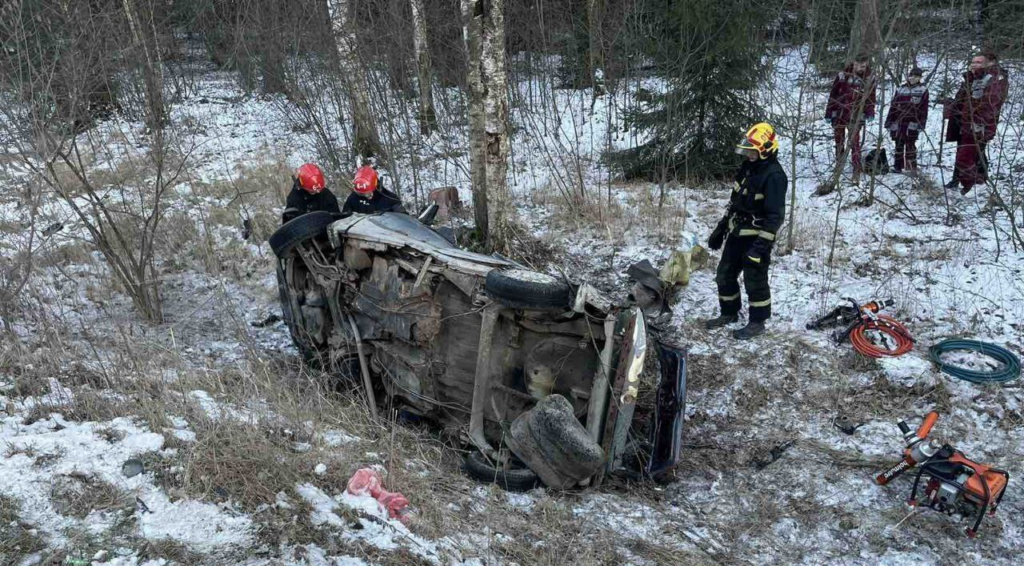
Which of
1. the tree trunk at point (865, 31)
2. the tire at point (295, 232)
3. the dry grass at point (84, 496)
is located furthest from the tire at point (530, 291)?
the tree trunk at point (865, 31)

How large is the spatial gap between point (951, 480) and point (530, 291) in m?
2.53

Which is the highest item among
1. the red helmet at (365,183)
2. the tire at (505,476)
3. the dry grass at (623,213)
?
the red helmet at (365,183)

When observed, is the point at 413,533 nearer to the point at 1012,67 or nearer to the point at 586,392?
the point at 586,392

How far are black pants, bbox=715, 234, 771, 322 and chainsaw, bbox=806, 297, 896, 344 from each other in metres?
0.45

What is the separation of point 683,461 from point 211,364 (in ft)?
11.7

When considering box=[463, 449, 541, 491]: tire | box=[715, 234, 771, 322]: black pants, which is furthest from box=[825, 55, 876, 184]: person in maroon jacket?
box=[463, 449, 541, 491]: tire

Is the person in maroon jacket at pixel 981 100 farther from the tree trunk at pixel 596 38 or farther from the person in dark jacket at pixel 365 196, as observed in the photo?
the person in dark jacket at pixel 365 196

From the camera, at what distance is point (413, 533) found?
307 cm

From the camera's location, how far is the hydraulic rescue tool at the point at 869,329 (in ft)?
17.2

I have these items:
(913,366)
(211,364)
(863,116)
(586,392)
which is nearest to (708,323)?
(913,366)

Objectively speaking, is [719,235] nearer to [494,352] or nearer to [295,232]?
[494,352]

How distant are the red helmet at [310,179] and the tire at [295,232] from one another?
1.18m

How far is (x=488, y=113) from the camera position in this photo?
6.89 m

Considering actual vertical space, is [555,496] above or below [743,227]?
below
